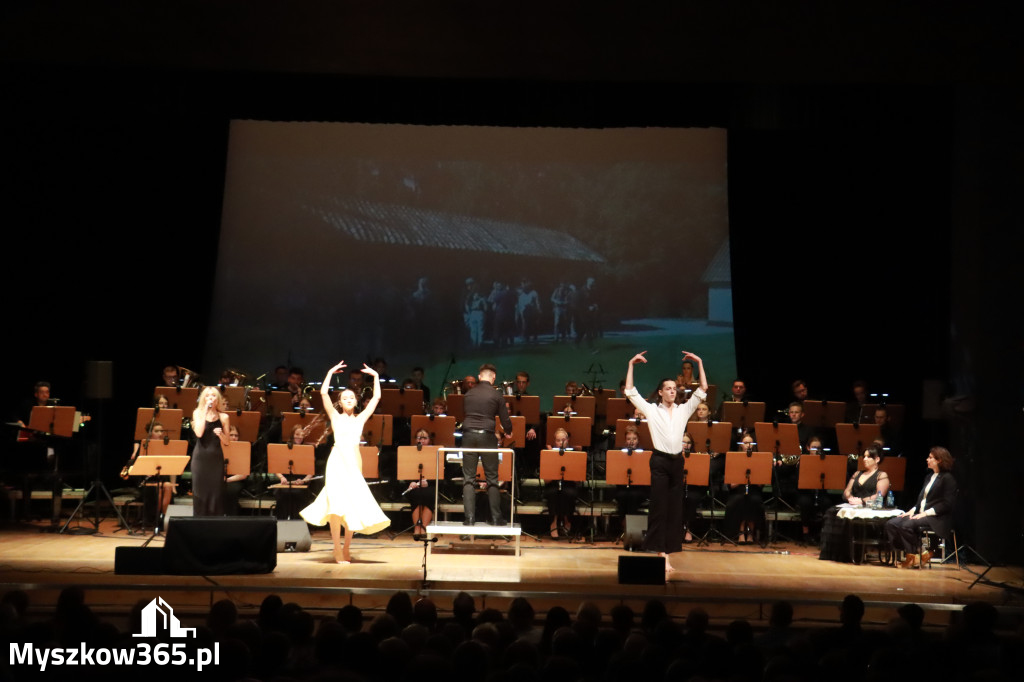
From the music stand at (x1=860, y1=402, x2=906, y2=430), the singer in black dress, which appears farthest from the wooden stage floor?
the music stand at (x1=860, y1=402, x2=906, y2=430)

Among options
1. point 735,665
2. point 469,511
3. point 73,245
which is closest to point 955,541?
point 469,511

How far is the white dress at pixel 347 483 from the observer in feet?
28.3

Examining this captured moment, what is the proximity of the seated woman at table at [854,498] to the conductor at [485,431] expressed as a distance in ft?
10.3

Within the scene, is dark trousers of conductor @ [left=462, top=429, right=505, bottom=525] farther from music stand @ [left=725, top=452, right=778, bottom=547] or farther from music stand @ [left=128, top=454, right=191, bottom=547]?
music stand @ [left=128, top=454, right=191, bottom=547]

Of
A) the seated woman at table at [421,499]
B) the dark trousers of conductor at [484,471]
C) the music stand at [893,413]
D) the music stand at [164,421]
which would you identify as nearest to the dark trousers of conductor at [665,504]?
the dark trousers of conductor at [484,471]

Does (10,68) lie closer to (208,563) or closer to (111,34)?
(111,34)

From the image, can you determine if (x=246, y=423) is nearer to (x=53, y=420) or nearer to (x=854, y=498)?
(x=53, y=420)

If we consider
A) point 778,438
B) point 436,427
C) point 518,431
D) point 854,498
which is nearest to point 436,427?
point 436,427

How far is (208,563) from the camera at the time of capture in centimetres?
775

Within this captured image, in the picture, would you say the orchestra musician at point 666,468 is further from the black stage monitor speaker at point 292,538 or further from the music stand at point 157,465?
the music stand at point 157,465

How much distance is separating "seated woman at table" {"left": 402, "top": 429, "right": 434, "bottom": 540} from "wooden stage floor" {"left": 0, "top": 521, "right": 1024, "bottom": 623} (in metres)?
0.20

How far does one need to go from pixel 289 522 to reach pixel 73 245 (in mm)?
6059

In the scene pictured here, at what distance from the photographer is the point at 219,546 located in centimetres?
784

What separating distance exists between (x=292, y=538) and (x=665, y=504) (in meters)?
3.47
